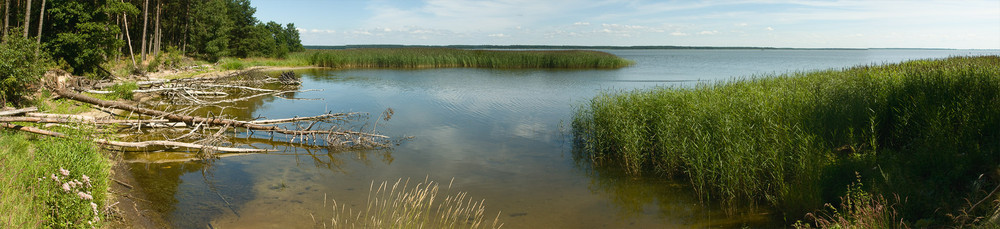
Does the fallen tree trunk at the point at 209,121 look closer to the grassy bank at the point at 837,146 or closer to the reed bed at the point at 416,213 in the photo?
the reed bed at the point at 416,213

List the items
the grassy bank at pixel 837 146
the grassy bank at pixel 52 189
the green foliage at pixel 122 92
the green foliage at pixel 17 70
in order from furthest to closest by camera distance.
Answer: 1. the green foliage at pixel 122 92
2. the green foliage at pixel 17 70
3. the grassy bank at pixel 837 146
4. the grassy bank at pixel 52 189

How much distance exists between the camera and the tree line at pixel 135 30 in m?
21.2

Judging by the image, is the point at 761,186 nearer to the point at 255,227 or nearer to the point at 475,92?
the point at 255,227

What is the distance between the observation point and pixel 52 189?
5.05 meters

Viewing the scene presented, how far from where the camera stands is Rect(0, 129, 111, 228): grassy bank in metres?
4.52

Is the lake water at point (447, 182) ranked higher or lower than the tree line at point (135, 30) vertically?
lower

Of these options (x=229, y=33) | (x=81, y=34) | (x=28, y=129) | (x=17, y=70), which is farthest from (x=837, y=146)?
(x=229, y=33)

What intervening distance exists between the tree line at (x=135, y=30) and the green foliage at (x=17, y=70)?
12.7 inches

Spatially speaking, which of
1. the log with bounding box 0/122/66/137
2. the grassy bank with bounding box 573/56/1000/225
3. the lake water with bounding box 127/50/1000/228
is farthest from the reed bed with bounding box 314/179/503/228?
the log with bounding box 0/122/66/137

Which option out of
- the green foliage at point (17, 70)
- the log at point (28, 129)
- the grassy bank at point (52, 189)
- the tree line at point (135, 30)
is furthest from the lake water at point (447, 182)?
the tree line at point (135, 30)

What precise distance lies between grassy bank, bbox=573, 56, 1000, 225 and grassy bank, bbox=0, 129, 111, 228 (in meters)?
7.14

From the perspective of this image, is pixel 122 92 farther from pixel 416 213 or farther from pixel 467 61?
pixel 467 61

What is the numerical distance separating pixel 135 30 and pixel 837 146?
45894 mm

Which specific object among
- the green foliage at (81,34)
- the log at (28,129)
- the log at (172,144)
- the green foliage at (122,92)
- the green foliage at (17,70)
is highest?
the green foliage at (81,34)
